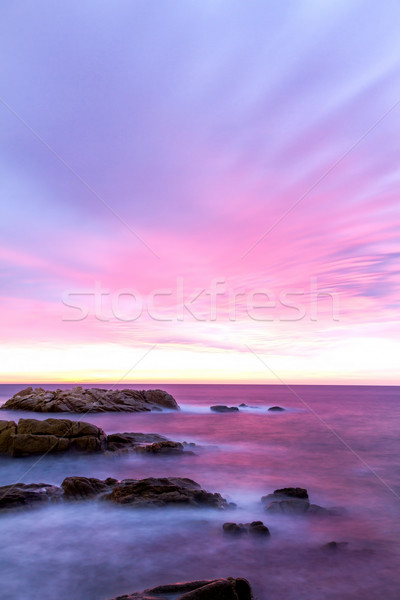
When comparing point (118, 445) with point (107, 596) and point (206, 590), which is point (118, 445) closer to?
point (107, 596)

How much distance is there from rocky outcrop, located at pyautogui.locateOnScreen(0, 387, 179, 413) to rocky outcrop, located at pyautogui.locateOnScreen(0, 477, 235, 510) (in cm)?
2507

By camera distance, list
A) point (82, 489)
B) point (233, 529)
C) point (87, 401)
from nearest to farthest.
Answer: point (233, 529) → point (82, 489) → point (87, 401)

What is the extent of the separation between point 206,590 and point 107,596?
2.38m

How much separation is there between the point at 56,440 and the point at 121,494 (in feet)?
26.2

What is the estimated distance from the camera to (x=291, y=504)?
10906 millimetres

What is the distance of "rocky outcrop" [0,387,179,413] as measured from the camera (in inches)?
1455

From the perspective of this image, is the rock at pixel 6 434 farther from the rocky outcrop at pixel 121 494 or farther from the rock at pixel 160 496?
the rock at pixel 160 496

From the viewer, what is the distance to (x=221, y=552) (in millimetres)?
Result: 8414

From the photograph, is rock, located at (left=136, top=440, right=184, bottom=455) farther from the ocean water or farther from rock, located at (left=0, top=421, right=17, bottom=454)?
rock, located at (left=0, top=421, right=17, bottom=454)

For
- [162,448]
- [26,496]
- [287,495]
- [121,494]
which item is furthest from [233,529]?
[162,448]

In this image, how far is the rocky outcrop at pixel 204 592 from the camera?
543 centimetres

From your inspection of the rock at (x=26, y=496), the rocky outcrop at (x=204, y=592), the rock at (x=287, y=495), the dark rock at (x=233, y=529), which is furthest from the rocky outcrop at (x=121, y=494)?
the rocky outcrop at (x=204, y=592)

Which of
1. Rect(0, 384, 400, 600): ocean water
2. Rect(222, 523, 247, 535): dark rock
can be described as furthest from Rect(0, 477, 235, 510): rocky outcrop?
Rect(222, 523, 247, 535): dark rock

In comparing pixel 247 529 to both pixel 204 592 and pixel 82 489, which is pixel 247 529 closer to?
pixel 204 592
